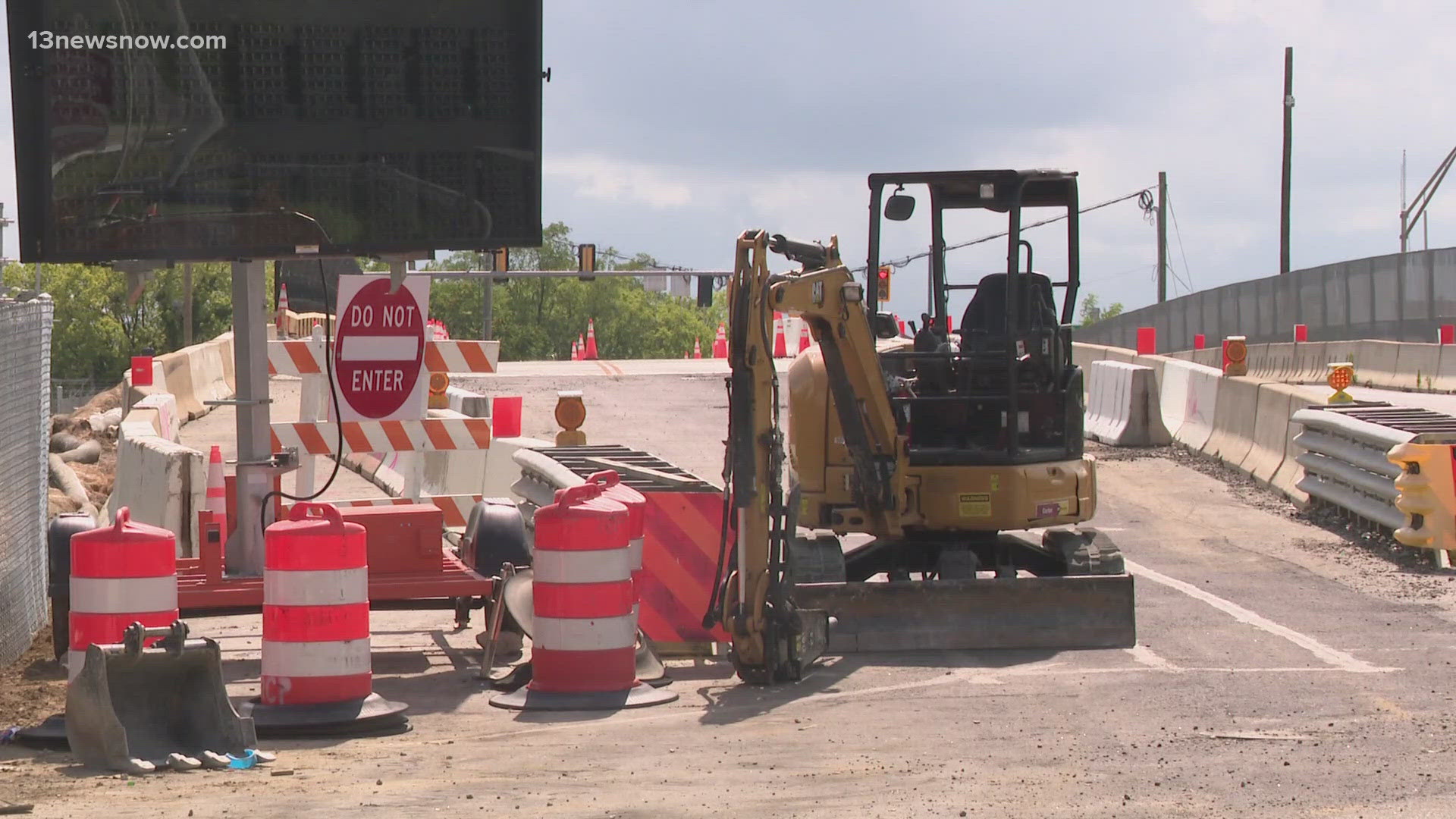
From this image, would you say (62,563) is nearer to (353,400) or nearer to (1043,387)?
(353,400)

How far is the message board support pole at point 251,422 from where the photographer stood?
35.7 ft

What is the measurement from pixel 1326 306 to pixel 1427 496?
116 feet

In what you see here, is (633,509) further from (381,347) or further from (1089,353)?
(1089,353)

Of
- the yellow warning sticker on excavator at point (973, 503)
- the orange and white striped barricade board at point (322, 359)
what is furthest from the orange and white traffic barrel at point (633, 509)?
the orange and white striped barricade board at point (322, 359)

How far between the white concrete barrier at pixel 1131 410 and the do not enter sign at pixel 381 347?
12.2 meters

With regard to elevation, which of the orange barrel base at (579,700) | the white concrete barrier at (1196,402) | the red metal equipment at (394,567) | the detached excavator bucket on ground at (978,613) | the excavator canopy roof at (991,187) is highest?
the excavator canopy roof at (991,187)

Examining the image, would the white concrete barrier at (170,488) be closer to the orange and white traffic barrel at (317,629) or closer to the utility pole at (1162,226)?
the orange and white traffic barrel at (317,629)

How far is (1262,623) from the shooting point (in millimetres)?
12742

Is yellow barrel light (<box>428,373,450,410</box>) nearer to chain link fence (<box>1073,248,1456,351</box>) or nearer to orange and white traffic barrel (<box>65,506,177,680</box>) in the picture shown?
orange and white traffic barrel (<box>65,506,177,680</box>)

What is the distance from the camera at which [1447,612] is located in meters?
13.1

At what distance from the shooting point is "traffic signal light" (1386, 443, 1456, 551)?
49.3ft

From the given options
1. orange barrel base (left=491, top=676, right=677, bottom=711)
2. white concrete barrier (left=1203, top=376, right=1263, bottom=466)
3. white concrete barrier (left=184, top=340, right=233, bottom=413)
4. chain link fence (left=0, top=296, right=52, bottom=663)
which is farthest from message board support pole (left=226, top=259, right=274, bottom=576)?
white concrete barrier (left=184, top=340, right=233, bottom=413)

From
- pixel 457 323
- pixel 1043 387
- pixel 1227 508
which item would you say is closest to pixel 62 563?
pixel 1043 387

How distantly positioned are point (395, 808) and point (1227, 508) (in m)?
13.6
